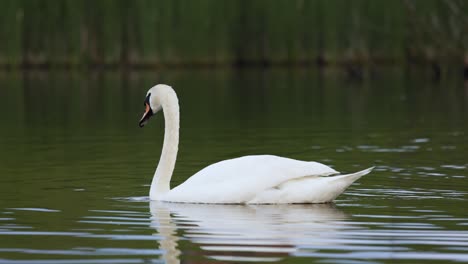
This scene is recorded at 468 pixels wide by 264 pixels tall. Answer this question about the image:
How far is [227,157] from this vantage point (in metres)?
13.3

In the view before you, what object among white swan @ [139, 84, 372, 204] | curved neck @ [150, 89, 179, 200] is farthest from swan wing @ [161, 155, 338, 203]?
curved neck @ [150, 89, 179, 200]

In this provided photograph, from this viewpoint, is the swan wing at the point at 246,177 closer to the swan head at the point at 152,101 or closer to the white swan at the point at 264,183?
the white swan at the point at 264,183

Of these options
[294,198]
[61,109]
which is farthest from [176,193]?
[61,109]

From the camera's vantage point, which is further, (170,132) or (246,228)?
(170,132)

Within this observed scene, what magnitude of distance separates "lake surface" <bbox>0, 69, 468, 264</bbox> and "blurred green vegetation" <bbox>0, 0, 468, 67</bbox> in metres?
5.46

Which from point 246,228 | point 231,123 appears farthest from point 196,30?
point 246,228

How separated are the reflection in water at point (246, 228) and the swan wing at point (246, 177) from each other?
77mm

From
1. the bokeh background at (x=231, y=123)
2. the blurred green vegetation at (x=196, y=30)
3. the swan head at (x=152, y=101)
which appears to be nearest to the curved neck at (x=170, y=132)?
the swan head at (x=152, y=101)

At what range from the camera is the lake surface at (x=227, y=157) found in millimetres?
7402

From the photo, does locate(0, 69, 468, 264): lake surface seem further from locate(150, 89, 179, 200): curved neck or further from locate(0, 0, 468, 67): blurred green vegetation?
locate(0, 0, 468, 67): blurred green vegetation

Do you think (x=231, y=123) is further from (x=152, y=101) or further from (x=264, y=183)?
(x=264, y=183)

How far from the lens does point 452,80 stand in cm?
2995

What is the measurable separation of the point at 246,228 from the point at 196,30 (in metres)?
23.9

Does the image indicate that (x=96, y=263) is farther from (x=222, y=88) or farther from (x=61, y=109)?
(x=222, y=88)
